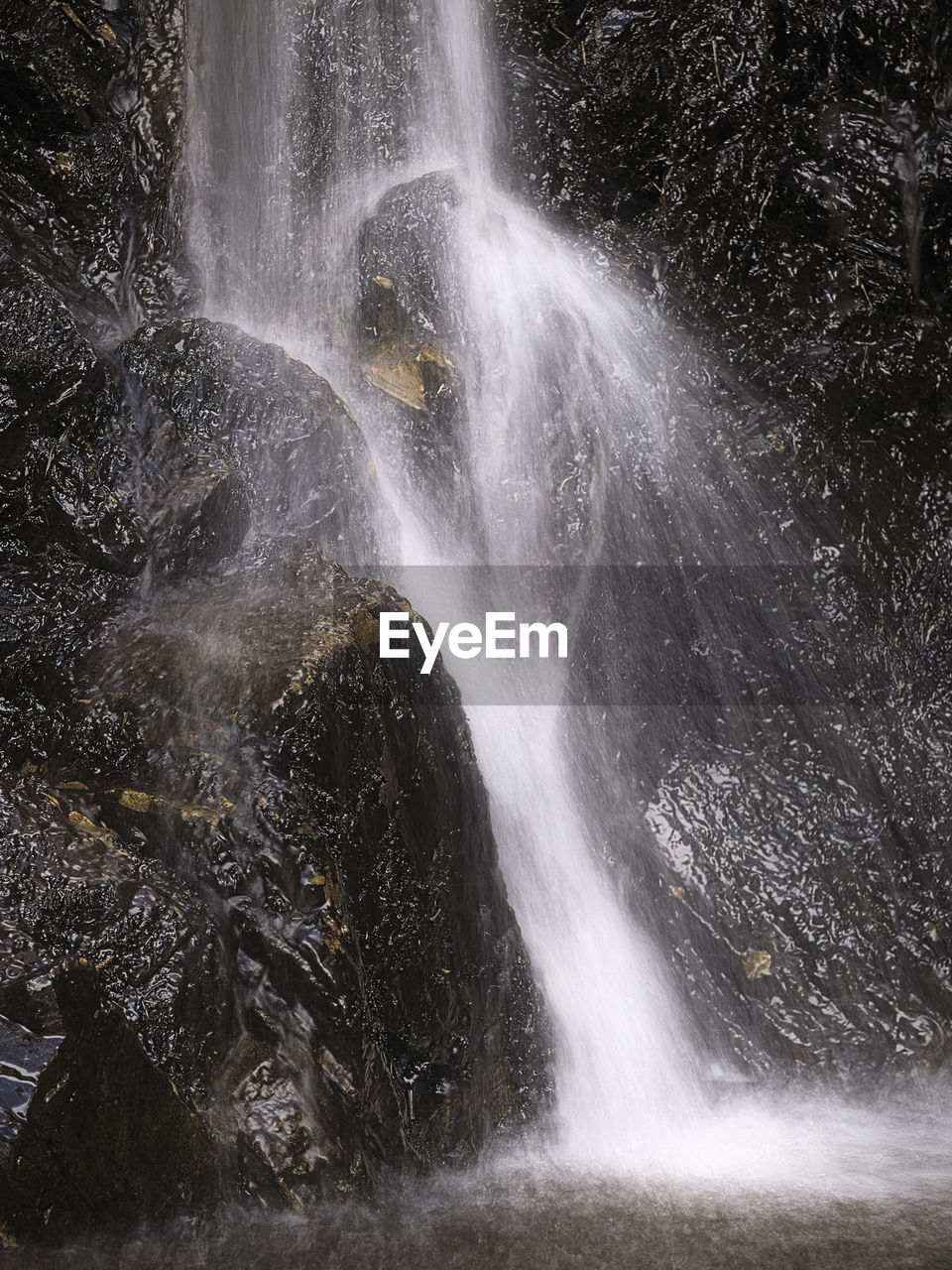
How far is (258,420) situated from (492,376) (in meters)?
1.17

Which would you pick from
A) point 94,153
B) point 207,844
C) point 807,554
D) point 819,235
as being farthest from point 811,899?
point 94,153

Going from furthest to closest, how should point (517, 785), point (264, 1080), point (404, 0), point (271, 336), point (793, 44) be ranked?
point (404, 0), point (271, 336), point (793, 44), point (517, 785), point (264, 1080)

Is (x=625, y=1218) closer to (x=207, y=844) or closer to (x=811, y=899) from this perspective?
(x=207, y=844)

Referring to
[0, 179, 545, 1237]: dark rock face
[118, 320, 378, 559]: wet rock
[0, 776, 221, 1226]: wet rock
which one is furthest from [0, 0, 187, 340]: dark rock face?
[0, 776, 221, 1226]: wet rock

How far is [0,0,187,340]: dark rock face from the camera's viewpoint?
5.07 meters

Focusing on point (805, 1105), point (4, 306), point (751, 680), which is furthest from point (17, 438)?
point (805, 1105)

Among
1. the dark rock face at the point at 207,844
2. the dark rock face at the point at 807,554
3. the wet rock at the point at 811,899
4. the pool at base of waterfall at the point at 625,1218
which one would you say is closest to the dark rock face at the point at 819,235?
the dark rock face at the point at 807,554

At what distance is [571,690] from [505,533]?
792 mm

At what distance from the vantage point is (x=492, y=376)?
15.7ft

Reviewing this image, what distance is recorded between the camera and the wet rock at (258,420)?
4.25m

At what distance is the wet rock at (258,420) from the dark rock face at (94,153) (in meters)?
0.84

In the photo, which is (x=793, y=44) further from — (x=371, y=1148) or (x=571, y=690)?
(x=371, y=1148)

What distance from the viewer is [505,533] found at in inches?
183

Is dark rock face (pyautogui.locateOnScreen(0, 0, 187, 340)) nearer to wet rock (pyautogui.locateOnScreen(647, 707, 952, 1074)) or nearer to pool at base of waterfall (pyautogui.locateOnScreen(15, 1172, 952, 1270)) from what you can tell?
wet rock (pyautogui.locateOnScreen(647, 707, 952, 1074))
